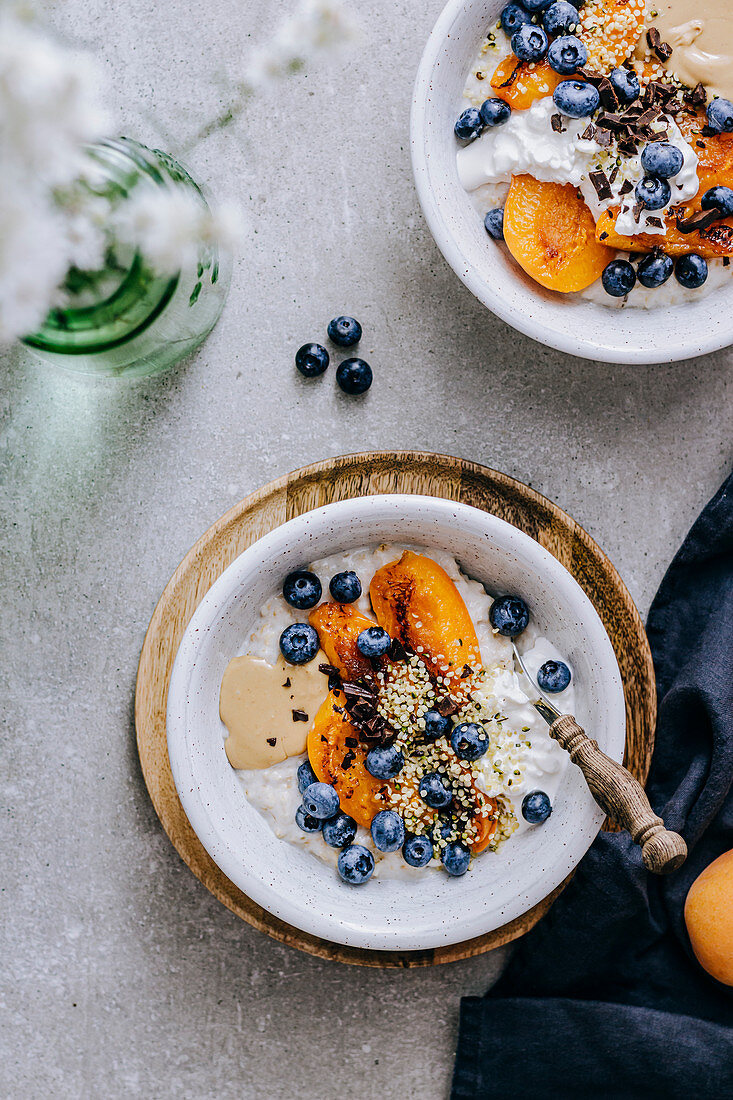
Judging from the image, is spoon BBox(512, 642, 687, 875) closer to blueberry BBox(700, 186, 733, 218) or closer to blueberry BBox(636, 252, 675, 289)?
blueberry BBox(636, 252, 675, 289)

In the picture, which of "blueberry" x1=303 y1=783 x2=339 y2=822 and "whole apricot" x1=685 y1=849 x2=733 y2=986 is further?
"whole apricot" x1=685 y1=849 x2=733 y2=986

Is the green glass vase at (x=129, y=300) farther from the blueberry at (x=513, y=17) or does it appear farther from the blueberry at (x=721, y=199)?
the blueberry at (x=721, y=199)

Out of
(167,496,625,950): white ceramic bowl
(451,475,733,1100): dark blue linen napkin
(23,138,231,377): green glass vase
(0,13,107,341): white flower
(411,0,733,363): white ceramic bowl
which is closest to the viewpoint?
(0,13,107,341): white flower

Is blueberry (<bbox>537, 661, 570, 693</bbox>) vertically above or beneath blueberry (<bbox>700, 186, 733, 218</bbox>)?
beneath

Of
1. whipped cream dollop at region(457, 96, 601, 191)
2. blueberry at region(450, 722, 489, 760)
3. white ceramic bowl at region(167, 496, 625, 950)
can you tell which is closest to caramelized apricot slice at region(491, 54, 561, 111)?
whipped cream dollop at region(457, 96, 601, 191)

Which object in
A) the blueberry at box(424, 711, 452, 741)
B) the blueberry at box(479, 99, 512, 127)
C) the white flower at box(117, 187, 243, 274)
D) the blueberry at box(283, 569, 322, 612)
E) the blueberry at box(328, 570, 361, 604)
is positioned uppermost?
the blueberry at box(479, 99, 512, 127)

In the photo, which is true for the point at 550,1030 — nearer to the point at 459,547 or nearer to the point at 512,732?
the point at 512,732

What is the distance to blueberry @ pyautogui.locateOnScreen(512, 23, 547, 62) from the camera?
1580 mm

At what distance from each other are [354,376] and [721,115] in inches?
30.7

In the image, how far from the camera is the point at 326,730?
154 cm

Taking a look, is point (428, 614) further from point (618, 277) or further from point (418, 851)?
point (618, 277)

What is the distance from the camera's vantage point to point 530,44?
158 cm

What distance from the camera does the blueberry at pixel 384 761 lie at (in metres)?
1.52

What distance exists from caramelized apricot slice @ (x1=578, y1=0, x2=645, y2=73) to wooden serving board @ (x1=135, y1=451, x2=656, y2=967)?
752 mm
